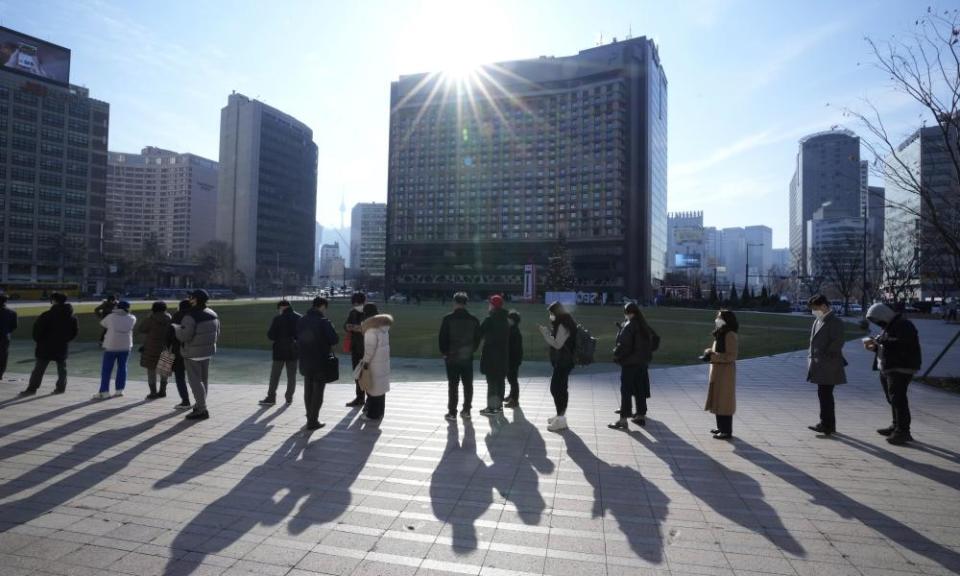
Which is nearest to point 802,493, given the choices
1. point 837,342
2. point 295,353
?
point 837,342

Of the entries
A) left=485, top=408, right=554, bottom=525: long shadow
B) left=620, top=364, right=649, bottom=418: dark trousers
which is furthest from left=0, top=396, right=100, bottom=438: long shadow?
left=620, top=364, right=649, bottom=418: dark trousers

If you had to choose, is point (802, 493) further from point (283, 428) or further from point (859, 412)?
point (283, 428)

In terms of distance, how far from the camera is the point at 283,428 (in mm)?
7383

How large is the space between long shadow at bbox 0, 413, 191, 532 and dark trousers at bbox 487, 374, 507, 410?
434 cm

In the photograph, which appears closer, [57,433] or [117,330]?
[57,433]

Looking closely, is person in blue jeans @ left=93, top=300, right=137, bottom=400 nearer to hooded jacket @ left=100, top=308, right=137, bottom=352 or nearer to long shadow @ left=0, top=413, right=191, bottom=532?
hooded jacket @ left=100, top=308, right=137, bottom=352

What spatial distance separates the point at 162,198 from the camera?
163 meters

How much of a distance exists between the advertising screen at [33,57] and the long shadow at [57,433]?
10992 centimetres

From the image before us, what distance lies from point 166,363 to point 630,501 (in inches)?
290

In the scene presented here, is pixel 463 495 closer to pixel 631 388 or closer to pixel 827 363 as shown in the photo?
pixel 631 388

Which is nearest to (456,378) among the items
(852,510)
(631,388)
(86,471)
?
(631,388)

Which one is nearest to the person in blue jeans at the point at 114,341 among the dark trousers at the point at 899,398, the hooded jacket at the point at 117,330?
the hooded jacket at the point at 117,330

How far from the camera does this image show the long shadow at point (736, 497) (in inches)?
163

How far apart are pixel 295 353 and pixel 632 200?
11470 cm
